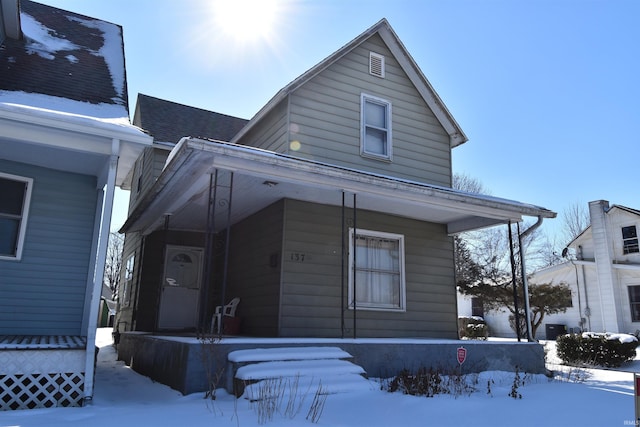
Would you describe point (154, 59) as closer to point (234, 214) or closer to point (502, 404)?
point (234, 214)

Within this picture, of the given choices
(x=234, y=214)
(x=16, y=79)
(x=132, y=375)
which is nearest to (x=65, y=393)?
(x=132, y=375)

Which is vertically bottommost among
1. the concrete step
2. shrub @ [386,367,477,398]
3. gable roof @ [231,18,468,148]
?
shrub @ [386,367,477,398]

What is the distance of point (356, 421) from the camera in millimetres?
4152

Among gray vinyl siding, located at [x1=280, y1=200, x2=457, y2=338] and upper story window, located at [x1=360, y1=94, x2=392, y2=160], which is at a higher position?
upper story window, located at [x1=360, y1=94, x2=392, y2=160]

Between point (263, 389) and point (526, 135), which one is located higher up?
point (526, 135)

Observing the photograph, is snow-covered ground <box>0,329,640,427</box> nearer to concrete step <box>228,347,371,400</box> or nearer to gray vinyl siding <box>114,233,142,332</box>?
concrete step <box>228,347,371,400</box>

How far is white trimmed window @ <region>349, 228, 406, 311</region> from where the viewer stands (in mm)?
8625

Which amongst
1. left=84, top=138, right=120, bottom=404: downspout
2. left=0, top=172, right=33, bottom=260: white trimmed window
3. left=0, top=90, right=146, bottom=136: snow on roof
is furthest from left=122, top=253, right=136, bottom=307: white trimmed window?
left=84, top=138, right=120, bottom=404: downspout

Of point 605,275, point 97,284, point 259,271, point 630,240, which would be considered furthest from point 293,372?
point 630,240

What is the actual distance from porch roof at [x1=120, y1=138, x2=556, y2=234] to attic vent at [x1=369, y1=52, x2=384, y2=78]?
307cm

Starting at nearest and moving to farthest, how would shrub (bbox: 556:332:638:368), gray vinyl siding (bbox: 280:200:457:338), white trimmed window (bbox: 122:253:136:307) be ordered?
gray vinyl siding (bbox: 280:200:457:338) → shrub (bbox: 556:332:638:368) → white trimmed window (bbox: 122:253:136:307)

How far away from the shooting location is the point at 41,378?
482 centimetres

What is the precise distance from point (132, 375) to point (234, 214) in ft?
11.2

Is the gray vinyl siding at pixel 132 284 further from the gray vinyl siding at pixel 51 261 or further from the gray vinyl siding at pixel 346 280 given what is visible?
the gray vinyl siding at pixel 346 280
